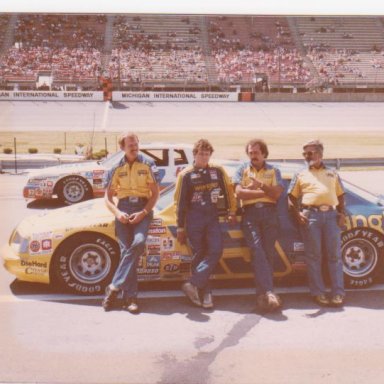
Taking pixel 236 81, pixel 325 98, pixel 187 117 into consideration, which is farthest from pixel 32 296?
pixel 236 81

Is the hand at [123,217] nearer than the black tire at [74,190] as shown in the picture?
Yes

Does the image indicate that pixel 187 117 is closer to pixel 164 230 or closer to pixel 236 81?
pixel 236 81

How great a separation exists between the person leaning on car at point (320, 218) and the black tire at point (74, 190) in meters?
6.56

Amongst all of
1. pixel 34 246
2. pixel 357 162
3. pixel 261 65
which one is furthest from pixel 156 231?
pixel 261 65

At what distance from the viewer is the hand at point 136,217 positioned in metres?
5.56

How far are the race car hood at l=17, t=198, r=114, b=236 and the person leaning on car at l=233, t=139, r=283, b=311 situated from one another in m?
1.34

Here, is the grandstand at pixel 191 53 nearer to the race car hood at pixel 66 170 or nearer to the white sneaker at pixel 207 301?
the race car hood at pixel 66 170

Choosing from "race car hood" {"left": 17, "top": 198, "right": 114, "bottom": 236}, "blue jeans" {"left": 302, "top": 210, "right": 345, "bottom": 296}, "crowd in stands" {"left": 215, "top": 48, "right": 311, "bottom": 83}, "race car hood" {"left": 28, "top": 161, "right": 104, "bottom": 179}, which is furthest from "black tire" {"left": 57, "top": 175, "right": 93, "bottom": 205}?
"crowd in stands" {"left": 215, "top": 48, "right": 311, "bottom": 83}

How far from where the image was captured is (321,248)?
5789mm

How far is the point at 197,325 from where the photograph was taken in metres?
5.20

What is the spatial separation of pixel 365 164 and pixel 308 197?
12537mm

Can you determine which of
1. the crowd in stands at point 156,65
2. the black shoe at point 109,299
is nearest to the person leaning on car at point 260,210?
the black shoe at point 109,299

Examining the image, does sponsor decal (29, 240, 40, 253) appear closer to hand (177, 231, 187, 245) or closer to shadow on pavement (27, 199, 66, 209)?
hand (177, 231, 187, 245)

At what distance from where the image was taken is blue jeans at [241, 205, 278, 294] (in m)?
5.61
